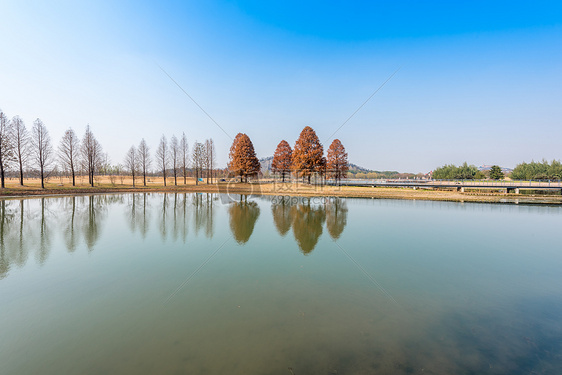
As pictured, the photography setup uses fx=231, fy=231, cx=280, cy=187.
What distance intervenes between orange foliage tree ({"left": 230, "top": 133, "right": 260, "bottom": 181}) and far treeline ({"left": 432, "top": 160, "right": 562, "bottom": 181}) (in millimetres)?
72974

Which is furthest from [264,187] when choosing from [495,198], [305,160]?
[495,198]

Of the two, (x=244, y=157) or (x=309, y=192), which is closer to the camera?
(x=309, y=192)

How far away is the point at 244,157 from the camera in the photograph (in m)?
50.9

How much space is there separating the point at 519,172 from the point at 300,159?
7928 centimetres

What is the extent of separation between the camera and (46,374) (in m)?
3.92

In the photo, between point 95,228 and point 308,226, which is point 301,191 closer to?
point 308,226

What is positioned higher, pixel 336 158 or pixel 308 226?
pixel 336 158

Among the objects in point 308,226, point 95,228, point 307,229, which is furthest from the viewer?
point 308,226

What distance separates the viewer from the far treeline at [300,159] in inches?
1823

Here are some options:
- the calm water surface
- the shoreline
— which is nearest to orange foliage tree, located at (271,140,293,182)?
the shoreline

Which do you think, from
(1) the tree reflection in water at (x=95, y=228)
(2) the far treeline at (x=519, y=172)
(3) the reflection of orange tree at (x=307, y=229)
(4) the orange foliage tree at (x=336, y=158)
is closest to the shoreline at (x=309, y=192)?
(4) the orange foliage tree at (x=336, y=158)

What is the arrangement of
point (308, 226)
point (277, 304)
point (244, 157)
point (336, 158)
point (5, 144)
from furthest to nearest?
point (336, 158) < point (244, 157) < point (5, 144) < point (308, 226) < point (277, 304)

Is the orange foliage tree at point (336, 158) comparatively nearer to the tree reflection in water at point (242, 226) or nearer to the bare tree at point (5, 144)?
the tree reflection in water at point (242, 226)

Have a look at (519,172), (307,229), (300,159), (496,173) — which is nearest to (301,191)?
(300,159)
